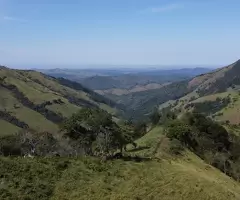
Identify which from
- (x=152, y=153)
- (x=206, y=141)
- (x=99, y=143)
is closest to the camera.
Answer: (x=99, y=143)

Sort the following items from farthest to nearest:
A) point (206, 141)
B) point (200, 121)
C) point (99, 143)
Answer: point (200, 121)
point (206, 141)
point (99, 143)

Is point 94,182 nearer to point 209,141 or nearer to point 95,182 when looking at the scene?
point 95,182

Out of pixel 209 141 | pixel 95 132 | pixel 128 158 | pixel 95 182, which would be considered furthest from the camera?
pixel 209 141

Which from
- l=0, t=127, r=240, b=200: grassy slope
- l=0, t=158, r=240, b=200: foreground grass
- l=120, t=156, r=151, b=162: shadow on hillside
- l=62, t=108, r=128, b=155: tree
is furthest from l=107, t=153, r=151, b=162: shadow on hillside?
l=0, t=158, r=240, b=200: foreground grass

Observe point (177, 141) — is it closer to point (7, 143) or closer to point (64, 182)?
point (7, 143)

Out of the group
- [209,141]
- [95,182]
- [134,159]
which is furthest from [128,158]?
[209,141]

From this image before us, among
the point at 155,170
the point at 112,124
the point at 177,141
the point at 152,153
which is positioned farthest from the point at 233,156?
the point at 155,170

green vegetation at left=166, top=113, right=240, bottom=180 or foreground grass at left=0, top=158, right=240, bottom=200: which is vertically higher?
foreground grass at left=0, top=158, right=240, bottom=200

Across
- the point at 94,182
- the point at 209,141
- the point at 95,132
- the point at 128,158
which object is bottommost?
the point at 209,141

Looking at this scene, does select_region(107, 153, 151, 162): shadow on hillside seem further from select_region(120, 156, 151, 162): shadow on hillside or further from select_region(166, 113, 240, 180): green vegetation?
select_region(166, 113, 240, 180): green vegetation
